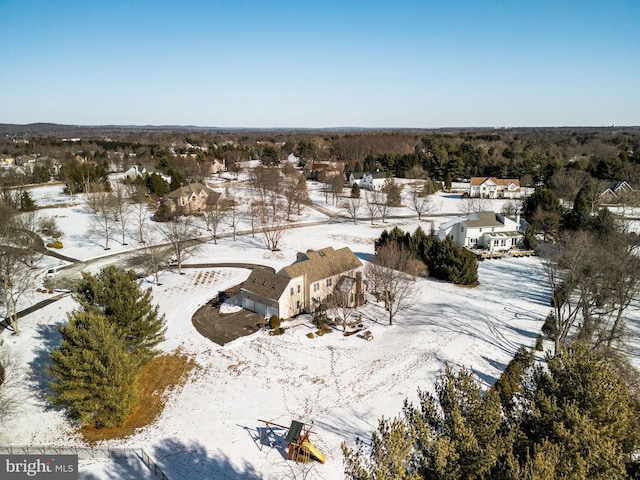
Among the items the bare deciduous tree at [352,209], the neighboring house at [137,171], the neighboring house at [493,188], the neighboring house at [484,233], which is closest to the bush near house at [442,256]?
the neighboring house at [484,233]

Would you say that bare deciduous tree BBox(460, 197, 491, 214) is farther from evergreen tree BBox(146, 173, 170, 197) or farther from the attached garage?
evergreen tree BBox(146, 173, 170, 197)

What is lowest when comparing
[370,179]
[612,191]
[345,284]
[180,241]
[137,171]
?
[345,284]

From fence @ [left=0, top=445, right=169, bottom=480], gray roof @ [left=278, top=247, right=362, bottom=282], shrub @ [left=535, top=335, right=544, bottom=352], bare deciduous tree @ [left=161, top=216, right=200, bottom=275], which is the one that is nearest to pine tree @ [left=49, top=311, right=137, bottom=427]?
fence @ [left=0, top=445, right=169, bottom=480]

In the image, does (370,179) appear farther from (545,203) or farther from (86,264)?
(86,264)

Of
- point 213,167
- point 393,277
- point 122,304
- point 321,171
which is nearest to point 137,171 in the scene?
point 213,167

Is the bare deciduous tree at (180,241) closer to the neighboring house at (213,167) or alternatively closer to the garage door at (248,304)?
the garage door at (248,304)

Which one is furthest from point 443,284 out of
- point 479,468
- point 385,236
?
point 479,468

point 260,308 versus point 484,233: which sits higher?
point 484,233
